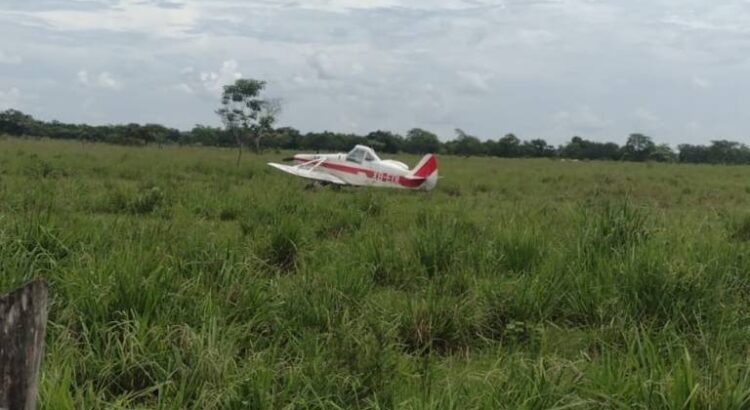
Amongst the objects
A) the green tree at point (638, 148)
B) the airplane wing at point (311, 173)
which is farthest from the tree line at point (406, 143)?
the airplane wing at point (311, 173)

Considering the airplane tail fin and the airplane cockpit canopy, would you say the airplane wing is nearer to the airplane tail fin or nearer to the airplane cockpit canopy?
the airplane cockpit canopy

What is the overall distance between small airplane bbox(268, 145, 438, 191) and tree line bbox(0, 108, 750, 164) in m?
40.6

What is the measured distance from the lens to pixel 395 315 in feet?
13.2

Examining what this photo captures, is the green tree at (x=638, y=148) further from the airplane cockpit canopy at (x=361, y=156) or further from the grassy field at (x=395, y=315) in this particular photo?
the grassy field at (x=395, y=315)

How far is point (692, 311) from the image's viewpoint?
402 cm

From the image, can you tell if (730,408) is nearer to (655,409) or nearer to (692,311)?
(655,409)

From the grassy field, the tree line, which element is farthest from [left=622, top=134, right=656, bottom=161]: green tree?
the grassy field

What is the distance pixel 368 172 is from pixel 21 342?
17.1 m

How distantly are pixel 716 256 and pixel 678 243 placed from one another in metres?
0.34

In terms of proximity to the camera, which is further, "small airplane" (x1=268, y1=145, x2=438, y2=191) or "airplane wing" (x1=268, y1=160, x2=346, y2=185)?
"airplane wing" (x1=268, y1=160, x2=346, y2=185)

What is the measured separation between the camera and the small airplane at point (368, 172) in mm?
18562

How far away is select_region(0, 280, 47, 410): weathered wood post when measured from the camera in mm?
1609

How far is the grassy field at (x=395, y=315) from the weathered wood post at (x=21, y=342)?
86 cm

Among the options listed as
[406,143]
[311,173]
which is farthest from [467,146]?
[311,173]
